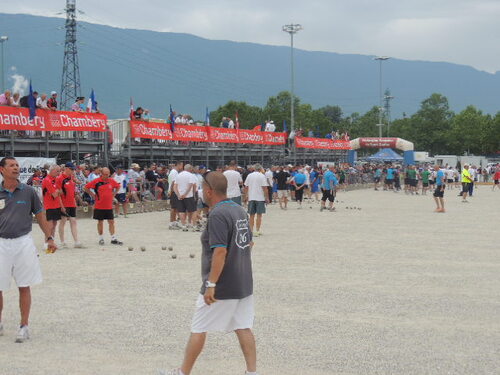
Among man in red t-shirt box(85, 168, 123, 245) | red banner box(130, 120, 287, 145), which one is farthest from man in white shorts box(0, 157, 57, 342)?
red banner box(130, 120, 287, 145)

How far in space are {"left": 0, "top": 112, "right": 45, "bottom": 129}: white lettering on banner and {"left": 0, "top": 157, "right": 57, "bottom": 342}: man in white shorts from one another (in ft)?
46.5

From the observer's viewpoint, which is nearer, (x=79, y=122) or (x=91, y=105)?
(x=79, y=122)

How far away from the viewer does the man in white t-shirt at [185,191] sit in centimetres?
1739

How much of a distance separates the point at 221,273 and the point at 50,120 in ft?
60.3

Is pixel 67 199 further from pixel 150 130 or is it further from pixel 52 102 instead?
pixel 150 130

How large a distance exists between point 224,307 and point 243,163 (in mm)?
33144

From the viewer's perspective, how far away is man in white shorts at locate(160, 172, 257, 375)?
5117mm

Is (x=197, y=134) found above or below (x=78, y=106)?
below

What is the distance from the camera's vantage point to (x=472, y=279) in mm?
10266

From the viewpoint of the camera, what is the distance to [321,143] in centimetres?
4791

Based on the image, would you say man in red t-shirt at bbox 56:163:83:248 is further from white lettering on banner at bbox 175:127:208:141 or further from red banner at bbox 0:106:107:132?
white lettering on banner at bbox 175:127:208:141

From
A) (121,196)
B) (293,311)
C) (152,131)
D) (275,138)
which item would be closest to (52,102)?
(121,196)

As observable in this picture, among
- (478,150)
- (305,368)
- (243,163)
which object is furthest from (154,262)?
(478,150)

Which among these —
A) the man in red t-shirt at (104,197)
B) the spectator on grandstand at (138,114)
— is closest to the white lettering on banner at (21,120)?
the spectator on grandstand at (138,114)
